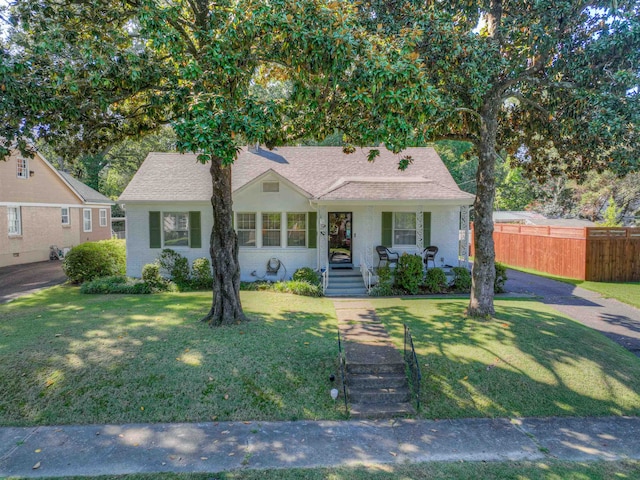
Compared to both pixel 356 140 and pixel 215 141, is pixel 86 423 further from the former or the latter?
pixel 356 140

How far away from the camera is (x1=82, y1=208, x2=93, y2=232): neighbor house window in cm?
2617

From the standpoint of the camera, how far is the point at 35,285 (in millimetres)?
14570

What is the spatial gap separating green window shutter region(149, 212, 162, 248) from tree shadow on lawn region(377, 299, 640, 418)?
960 centimetres

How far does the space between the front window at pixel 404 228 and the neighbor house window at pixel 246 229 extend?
5489 millimetres

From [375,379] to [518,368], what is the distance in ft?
9.21

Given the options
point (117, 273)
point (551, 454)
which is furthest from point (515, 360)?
point (117, 273)

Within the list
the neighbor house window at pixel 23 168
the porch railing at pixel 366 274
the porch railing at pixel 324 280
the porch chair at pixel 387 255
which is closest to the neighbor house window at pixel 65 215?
the neighbor house window at pixel 23 168

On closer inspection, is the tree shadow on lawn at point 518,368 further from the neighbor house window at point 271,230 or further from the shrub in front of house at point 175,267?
the shrub in front of house at point 175,267

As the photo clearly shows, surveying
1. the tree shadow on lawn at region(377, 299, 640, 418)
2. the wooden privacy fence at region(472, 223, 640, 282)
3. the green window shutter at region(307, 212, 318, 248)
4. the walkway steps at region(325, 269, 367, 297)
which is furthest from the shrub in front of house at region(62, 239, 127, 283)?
the wooden privacy fence at region(472, 223, 640, 282)

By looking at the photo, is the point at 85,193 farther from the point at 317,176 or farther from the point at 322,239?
the point at 322,239

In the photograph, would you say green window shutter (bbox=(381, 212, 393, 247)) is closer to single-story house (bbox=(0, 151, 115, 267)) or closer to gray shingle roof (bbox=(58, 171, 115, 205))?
single-story house (bbox=(0, 151, 115, 267))

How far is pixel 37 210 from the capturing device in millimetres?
21219

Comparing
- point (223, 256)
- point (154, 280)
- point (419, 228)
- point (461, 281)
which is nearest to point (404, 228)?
point (419, 228)

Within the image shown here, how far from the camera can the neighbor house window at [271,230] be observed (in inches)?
573
